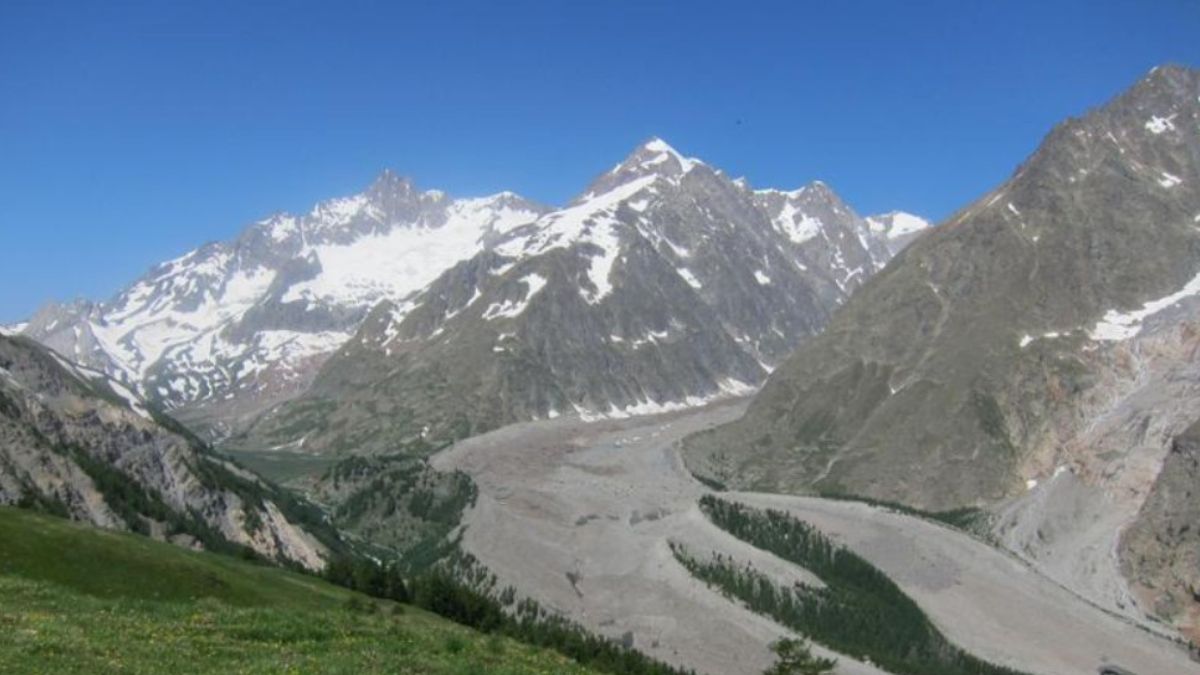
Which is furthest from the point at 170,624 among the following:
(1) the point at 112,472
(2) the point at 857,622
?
(2) the point at 857,622

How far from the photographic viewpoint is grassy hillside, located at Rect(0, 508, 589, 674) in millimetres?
33875

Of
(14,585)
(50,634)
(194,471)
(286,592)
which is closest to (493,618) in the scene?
(286,592)

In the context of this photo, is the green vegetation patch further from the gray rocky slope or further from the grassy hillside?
the grassy hillside

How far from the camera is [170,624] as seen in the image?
1635 inches

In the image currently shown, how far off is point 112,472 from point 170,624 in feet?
362

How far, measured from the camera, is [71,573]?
6222 cm

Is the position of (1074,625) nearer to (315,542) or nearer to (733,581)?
(733,581)

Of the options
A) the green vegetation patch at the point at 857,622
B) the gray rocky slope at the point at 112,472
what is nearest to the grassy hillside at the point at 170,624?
the gray rocky slope at the point at 112,472

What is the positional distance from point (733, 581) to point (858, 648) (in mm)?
27829

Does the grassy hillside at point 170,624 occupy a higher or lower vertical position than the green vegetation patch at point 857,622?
lower

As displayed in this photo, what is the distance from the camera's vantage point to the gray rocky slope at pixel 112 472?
5007 inches

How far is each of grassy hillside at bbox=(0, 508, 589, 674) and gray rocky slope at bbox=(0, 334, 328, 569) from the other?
182 ft

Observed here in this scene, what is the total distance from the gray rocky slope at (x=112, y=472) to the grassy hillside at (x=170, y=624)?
55.5 m

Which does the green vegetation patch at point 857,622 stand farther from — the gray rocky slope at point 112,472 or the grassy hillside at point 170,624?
the grassy hillside at point 170,624
